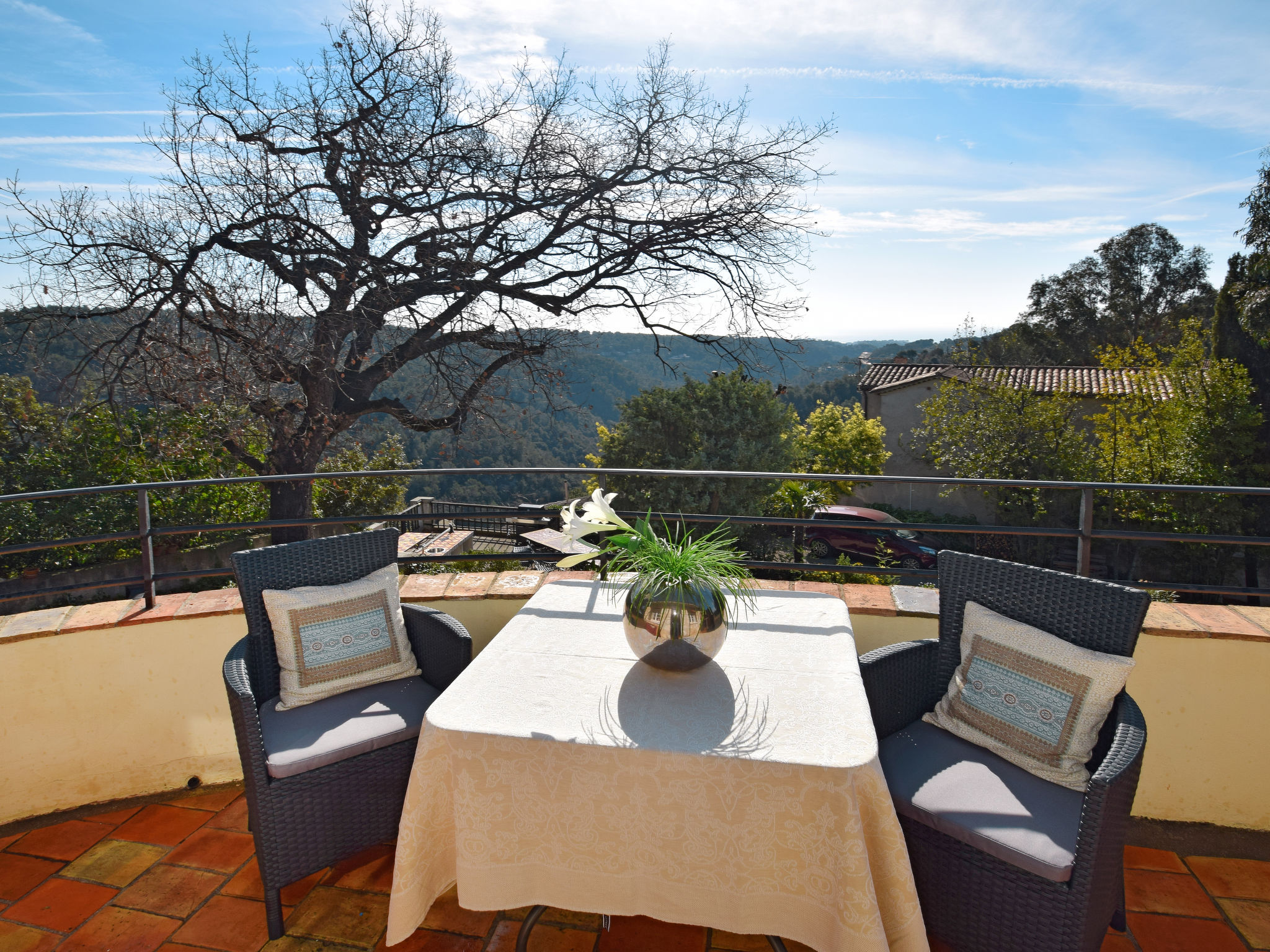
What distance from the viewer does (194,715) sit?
2.22m

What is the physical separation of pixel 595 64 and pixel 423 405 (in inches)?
189

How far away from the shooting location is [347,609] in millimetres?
1915

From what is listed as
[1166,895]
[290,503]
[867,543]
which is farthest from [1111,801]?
[867,543]

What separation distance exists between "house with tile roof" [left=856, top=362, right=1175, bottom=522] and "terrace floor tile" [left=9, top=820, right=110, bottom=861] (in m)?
17.3

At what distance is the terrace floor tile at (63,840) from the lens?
77.2 inches

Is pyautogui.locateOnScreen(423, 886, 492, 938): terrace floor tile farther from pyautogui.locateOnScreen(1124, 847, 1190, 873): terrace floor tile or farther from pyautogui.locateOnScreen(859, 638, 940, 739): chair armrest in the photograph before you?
pyautogui.locateOnScreen(1124, 847, 1190, 873): terrace floor tile

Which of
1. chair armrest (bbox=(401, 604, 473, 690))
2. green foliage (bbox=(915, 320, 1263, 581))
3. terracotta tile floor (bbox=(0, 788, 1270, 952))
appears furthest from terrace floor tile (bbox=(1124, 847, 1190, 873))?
green foliage (bbox=(915, 320, 1263, 581))

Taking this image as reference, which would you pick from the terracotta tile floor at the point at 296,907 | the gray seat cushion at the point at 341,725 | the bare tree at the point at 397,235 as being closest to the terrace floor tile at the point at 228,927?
the terracotta tile floor at the point at 296,907

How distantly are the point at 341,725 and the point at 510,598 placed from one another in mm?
715

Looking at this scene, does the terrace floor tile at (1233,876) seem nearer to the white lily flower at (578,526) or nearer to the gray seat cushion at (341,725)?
the white lily flower at (578,526)

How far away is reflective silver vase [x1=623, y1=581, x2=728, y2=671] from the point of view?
4.73 feet

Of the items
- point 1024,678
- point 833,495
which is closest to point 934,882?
point 1024,678

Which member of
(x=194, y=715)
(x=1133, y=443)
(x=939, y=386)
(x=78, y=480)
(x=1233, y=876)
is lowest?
(x=78, y=480)

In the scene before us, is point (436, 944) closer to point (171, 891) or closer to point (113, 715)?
point (171, 891)
